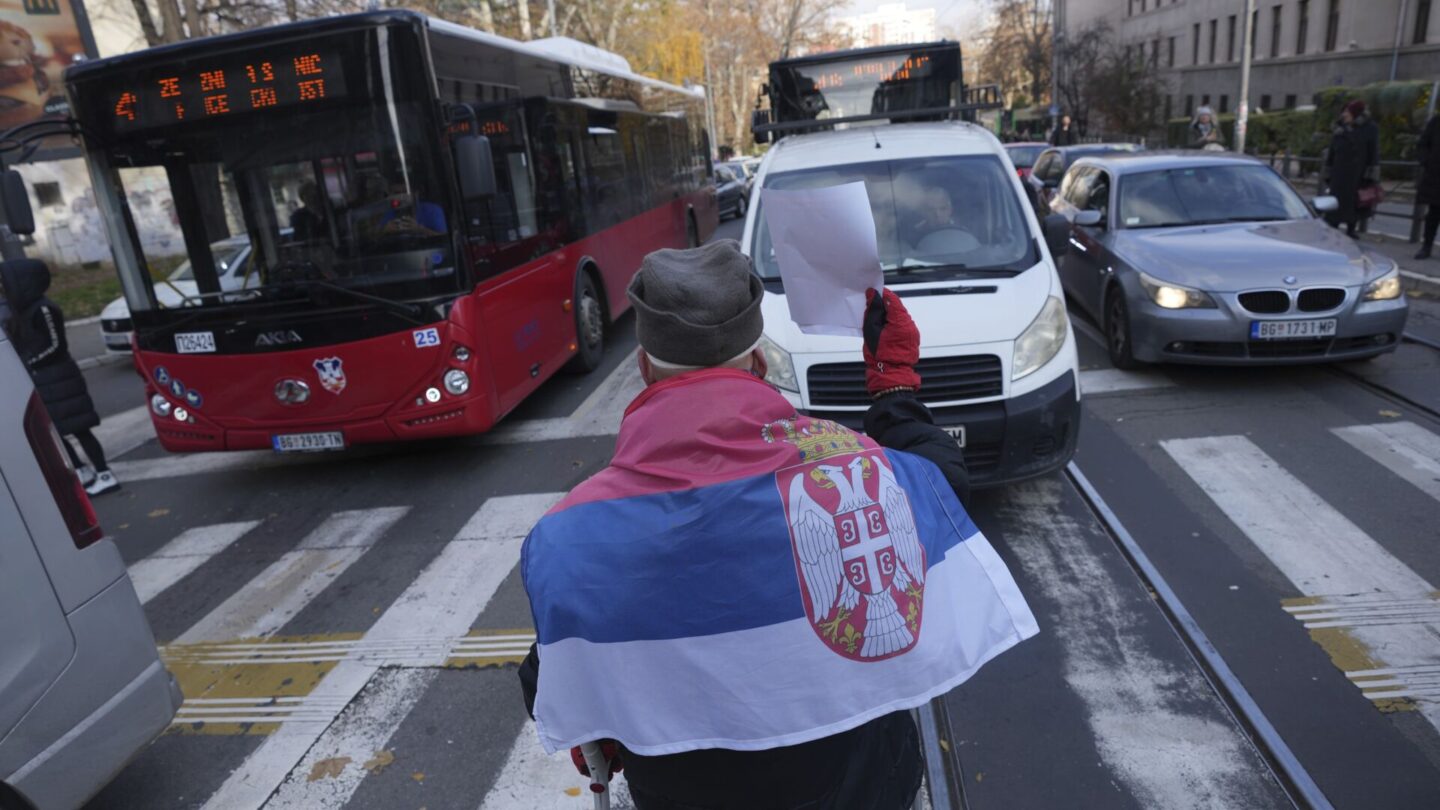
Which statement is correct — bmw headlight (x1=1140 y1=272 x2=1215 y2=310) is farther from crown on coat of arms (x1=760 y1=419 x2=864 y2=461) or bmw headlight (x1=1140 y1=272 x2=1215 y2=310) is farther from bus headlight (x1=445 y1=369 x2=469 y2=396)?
crown on coat of arms (x1=760 y1=419 x2=864 y2=461)

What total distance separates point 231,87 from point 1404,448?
8038 mm

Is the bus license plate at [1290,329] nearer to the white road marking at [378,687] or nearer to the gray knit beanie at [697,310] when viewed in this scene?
the white road marking at [378,687]

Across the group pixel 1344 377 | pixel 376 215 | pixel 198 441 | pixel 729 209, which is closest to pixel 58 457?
pixel 376 215

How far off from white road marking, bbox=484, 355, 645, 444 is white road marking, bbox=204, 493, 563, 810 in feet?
6.30

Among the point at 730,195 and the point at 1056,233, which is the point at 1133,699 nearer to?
the point at 1056,233

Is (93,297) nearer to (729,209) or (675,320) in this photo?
(729,209)

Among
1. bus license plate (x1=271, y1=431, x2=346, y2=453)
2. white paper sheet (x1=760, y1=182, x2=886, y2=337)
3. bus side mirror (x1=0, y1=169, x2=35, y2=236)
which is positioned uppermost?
bus side mirror (x1=0, y1=169, x2=35, y2=236)

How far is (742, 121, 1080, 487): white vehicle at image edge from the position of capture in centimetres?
517

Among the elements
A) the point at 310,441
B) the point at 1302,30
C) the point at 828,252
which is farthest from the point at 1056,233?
the point at 1302,30

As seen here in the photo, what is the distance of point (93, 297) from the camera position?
67.0 feet

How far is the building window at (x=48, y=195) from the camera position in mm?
27016

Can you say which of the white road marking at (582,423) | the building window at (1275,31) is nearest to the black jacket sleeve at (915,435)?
the white road marking at (582,423)

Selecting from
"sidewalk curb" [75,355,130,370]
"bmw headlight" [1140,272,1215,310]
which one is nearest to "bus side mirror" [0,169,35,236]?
"bmw headlight" [1140,272,1215,310]

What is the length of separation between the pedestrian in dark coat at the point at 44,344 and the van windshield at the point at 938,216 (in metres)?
5.41
